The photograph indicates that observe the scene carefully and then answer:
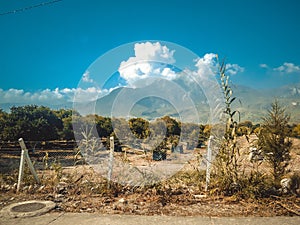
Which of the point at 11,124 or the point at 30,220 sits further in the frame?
the point at 11,124

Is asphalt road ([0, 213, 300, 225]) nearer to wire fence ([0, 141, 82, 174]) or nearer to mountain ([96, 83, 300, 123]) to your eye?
mountain ([96, 83, 300, 123])

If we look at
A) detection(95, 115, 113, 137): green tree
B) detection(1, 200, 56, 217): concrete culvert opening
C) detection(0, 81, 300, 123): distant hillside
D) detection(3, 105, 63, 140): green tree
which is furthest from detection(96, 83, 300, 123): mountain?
detection(3, 105, 63, 140): green tree

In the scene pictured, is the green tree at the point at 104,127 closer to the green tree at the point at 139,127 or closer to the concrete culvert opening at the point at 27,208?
the green tree at the point at 139,127

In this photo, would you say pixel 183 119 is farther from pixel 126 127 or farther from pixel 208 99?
pixel 126 127

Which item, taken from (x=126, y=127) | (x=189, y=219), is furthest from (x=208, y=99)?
(x=126, y=127)

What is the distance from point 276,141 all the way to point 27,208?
4042 millimetres

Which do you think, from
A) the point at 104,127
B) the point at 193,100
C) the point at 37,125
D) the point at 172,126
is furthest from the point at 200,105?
the point at 37,125

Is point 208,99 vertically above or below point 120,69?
below

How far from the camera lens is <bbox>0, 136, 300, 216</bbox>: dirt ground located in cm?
330

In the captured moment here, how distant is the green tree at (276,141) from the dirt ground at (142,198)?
A: 0.36 meters

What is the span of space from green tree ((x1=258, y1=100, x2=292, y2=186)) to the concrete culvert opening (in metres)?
3.51

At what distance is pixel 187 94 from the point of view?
5145mm

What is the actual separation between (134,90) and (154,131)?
2634mm

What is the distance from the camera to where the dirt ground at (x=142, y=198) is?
3299 millimetres
